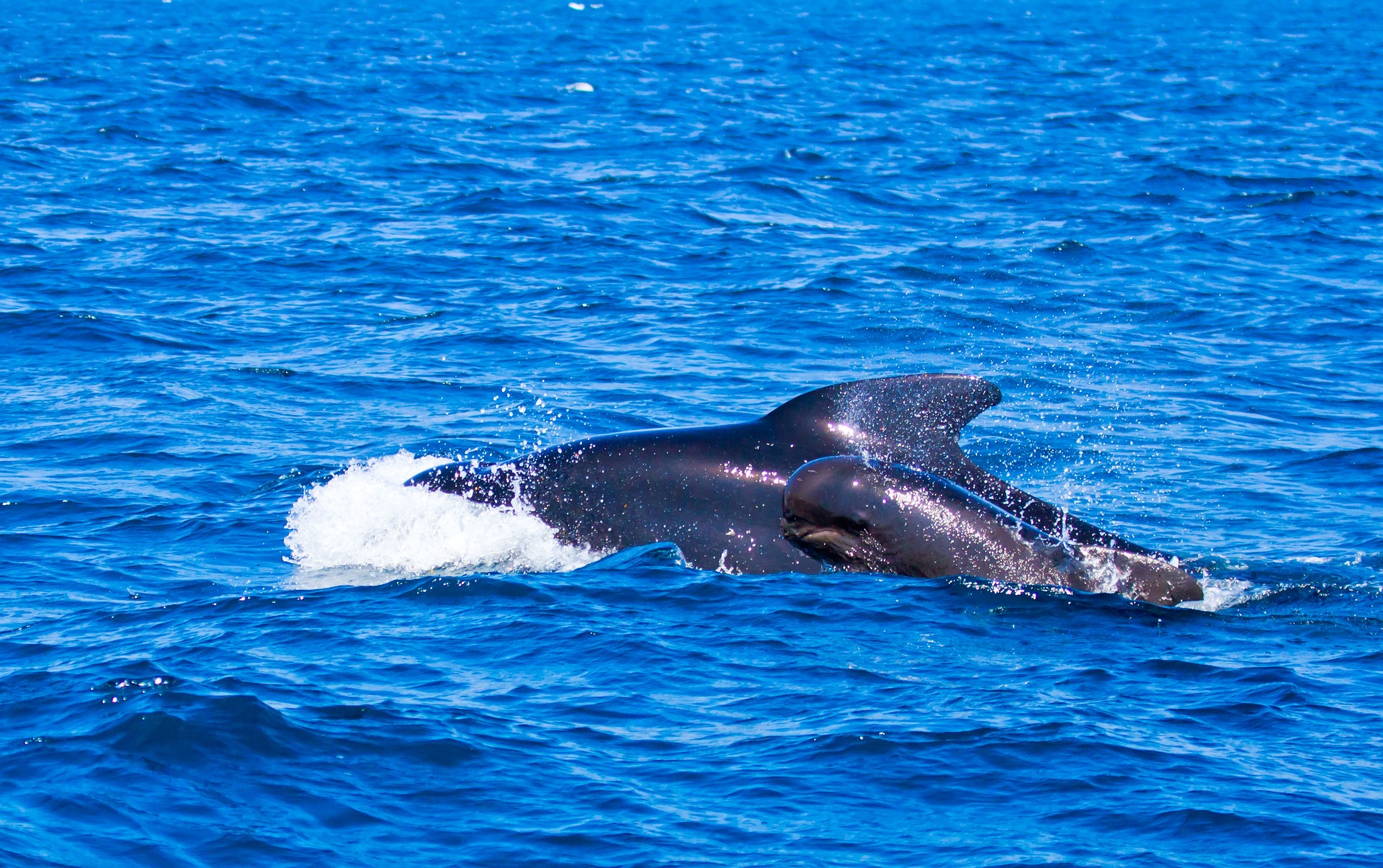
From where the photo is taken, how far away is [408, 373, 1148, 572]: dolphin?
11.8 meters

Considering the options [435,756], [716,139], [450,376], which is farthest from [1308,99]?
[435,756]

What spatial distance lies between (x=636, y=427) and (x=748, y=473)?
15.8 feet

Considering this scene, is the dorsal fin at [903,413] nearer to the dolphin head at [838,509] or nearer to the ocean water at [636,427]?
the dolphin head at [838,509]

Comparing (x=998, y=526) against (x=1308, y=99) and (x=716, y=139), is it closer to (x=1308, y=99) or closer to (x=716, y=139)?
(x=716, y=139)

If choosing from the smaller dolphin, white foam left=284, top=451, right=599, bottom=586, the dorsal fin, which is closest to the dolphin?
the dorsal fin

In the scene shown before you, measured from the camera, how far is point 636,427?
16797 mm

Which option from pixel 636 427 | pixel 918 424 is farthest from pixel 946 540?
pixel 636 427

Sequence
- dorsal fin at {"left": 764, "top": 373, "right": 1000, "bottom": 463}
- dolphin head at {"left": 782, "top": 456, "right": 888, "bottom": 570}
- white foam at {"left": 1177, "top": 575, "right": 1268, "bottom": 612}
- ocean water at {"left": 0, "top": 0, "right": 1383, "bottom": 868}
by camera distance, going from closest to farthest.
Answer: ocean water at {"left": 0, "top": 0, "right": 1383, "bottom": 868} → dolphin head at {"left": 782, "top": 456, "right": 888, "bottom": 570} → white foam at {"left": 1177, "top": 575, "right": 1268, "bottom": 612} → dorsal fin at {"left": 764, "top": 373, "right": 1000, "bottom": 463}

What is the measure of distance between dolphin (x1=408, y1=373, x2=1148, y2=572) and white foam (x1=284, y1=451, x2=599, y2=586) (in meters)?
0.15

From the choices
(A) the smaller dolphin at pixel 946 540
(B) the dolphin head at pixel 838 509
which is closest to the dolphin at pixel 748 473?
(A) the smaller dolphin at pixel 946 540

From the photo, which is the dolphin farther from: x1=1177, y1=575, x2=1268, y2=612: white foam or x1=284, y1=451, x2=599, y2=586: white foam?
x1=1177, y1=575, x2=1268, y2=612: white foam

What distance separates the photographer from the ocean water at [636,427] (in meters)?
8.46

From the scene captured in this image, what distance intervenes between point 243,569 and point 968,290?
12962 mm

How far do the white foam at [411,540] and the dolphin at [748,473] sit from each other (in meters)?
0.15
